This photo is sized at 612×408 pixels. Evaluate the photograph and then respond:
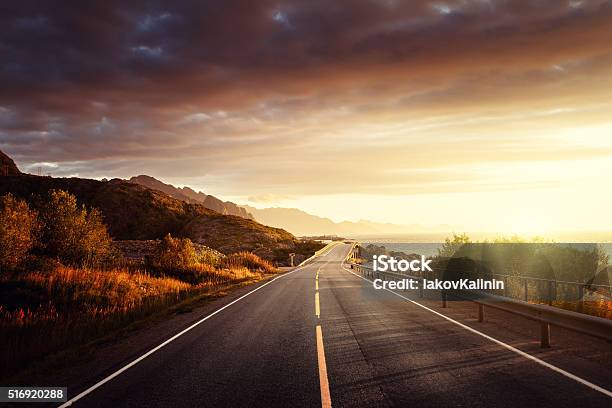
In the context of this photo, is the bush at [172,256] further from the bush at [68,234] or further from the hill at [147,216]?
the hill at [147,216]

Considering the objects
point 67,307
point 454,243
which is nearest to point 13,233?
point 67,307

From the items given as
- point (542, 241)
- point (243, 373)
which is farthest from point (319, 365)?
point (542, 241)

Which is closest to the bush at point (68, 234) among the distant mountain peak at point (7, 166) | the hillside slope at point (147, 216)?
the hillside slope at point (147, 216)

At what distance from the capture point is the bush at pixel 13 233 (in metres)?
18.7

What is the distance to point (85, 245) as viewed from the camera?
82.0 ft

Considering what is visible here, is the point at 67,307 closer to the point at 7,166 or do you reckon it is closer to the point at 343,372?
the point at 343,372

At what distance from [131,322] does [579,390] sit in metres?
12.3

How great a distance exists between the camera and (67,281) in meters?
16.8

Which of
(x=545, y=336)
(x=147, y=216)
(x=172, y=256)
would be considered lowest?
(x=545, y=336)

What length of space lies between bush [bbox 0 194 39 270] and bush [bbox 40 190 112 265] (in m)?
2.63

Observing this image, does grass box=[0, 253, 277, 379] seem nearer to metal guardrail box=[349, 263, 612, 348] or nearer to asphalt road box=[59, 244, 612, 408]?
asphalt road box=[59, 244, 612, 408]

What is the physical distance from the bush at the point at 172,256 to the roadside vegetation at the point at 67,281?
0.07 meters

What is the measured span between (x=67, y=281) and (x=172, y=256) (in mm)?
12828

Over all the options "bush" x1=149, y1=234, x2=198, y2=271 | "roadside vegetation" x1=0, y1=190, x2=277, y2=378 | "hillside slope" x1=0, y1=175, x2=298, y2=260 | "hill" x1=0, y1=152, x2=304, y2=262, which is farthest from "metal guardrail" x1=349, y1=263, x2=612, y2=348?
"hillside slope" x1=0, y1=175, x2=298, y2=260
